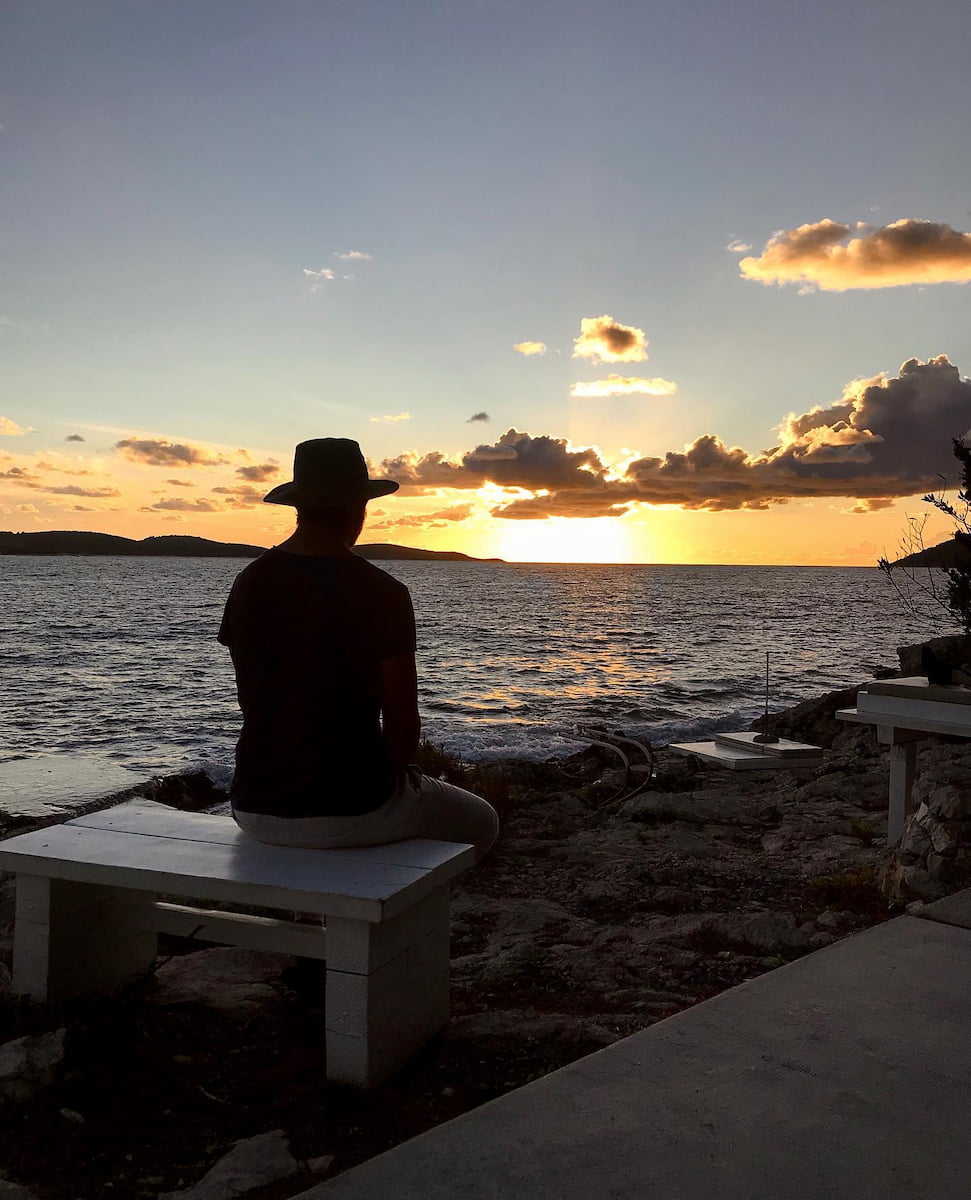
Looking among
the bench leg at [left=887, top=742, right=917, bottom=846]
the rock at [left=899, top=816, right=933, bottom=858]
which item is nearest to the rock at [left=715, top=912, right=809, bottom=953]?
the rock at [left=899, top=816, right=933, bottom=858]

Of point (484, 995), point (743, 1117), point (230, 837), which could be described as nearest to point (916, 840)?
point (484, 995)

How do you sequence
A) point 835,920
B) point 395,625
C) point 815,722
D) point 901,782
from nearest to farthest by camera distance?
point 395,625, point 835,920, point 901,782, point 815,722

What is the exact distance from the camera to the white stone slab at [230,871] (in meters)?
2.70

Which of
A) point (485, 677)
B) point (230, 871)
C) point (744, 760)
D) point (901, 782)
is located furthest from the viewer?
point (485, 677)

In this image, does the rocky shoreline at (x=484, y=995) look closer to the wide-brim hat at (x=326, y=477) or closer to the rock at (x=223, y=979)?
the rock at (x=223, y=979)

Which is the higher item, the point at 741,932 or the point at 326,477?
the point at 326,477

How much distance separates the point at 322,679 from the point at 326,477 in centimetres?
69

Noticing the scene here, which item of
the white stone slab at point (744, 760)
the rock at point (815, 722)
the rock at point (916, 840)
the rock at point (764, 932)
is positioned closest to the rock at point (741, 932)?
the rock at point (764, 932)

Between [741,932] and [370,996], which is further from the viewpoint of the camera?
[741,932]

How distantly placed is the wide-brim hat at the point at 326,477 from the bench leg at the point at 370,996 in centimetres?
135

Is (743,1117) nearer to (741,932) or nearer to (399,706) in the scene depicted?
(399,706)

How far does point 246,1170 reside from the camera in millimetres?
2314

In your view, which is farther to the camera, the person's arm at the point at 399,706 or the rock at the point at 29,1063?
the person's arm at the point at 399,706

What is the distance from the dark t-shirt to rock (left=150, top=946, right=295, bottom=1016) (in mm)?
785
